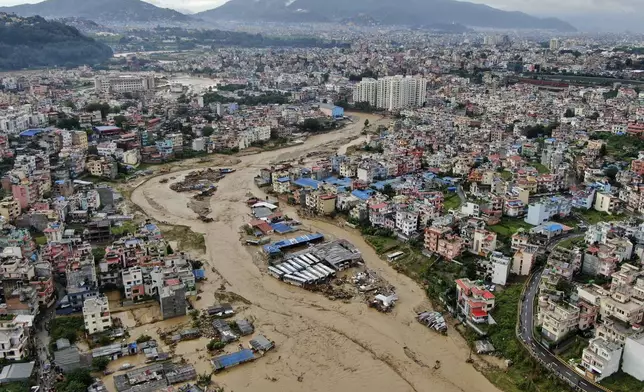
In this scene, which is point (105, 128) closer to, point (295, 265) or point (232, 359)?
point (295, 265)

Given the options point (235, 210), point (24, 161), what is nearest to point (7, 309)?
point (235, 210)

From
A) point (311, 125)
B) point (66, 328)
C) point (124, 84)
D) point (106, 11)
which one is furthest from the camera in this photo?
point (106, 11)

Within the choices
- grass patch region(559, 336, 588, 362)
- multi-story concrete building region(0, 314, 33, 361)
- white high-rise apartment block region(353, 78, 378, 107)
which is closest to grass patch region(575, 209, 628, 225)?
grass patch region(559, 336, 588, 362)

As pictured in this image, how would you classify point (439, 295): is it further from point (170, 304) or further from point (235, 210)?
point (235, 210)

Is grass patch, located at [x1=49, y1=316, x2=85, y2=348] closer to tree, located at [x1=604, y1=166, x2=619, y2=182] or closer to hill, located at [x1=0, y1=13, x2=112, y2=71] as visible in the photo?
tree, located at [x1=604, y1=166, x2=619, y2=182]

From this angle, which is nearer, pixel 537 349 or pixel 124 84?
pixel 537 349

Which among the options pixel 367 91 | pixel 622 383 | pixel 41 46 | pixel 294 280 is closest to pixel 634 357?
pixel 622 383
